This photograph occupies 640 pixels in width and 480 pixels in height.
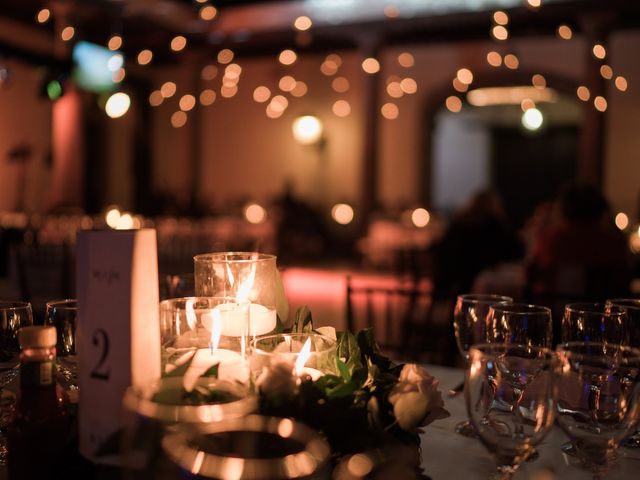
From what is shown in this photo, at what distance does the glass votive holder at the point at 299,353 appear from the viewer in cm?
→ 80

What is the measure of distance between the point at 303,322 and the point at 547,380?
0.41 metres

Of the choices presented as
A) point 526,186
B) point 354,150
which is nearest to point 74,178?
point 354,150

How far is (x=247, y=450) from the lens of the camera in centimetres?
62

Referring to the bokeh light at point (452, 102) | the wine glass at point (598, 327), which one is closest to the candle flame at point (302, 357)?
the wine glass at point (598, 327)

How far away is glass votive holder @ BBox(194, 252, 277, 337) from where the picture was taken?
3.29 feet

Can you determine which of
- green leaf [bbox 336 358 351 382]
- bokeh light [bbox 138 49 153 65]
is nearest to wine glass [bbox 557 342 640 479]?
green leaf [bbox 336 358 351 382]

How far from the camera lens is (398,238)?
9422 millimetres

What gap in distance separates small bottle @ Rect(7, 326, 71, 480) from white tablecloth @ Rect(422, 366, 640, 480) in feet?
1.61

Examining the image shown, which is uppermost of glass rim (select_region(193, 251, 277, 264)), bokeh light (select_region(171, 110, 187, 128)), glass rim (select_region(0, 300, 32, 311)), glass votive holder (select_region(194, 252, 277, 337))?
bokeh light (select_region(171, 110, 187, 128))

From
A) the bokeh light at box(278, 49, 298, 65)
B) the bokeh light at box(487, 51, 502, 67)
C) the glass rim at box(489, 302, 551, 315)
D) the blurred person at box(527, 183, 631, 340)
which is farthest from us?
the bokeh light at box(278, 49, 298, 65)

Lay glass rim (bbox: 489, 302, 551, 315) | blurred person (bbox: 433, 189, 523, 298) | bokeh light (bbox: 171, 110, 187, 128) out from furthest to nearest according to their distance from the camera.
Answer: bokeh light (bbox: 171, 110, 187, 128)
blurred person (bbox: 433, 189, 523, 298)
glass rim (bbox: 489, 302, 551, 315)

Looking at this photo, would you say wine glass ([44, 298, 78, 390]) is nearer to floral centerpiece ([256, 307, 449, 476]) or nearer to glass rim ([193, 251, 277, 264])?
glass rim ([193, 251, 277, 264])

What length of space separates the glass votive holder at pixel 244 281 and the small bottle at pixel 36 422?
28 centimetres

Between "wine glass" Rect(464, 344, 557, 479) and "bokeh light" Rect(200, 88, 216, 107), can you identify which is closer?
"wine glass" Rect(464, 344, 557, 479)
